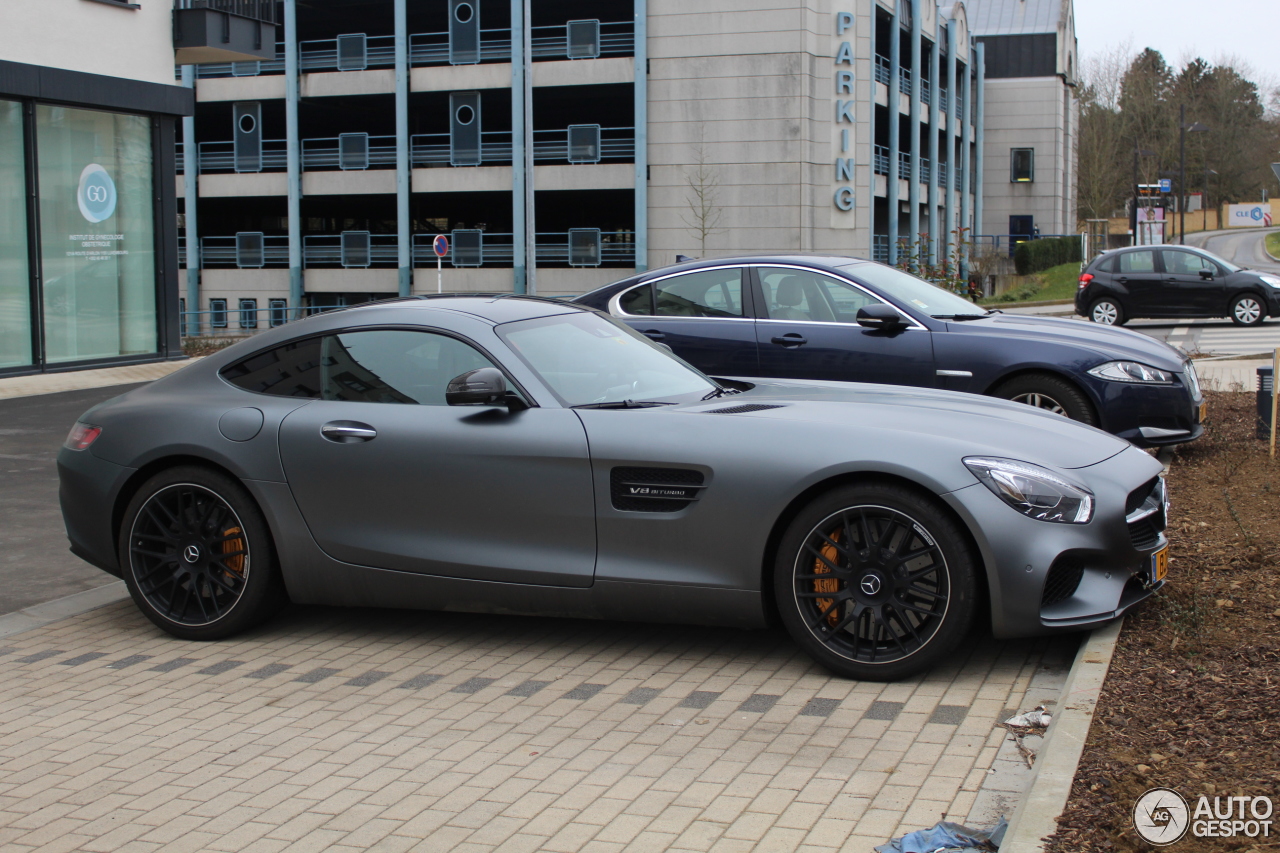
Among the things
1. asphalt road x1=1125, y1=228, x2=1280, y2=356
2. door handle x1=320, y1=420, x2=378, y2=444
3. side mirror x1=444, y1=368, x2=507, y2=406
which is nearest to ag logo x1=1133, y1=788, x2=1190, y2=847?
side mirror x1=444, y1=368, x2=507, y2=406

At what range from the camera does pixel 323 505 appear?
5414mm

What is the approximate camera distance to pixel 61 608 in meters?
6.20

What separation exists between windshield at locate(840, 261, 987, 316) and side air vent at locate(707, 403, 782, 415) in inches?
157

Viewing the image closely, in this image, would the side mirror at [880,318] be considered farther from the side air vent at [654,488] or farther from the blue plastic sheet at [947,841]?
the blue plastic sheet at [947,841]

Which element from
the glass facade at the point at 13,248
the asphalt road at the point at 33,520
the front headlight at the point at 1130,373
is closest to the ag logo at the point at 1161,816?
the asphalt road at the point at 33,520

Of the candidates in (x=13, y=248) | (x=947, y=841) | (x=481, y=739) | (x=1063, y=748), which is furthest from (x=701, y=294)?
(x=13, y=248)

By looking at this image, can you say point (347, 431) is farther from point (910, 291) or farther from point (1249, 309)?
point (1249, 309)

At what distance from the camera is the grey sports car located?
4691 mm

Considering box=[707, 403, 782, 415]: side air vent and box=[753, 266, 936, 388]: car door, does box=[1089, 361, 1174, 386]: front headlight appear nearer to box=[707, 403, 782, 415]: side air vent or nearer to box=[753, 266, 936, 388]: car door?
box=[753, 266, 936, 388]: car door

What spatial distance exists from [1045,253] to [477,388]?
179 feet

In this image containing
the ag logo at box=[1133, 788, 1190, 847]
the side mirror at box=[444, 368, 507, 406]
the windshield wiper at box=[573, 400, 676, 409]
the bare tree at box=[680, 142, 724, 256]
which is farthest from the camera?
the bare tree at box=[680, 142, 724, 256]

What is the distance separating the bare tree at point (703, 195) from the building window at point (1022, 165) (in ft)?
101

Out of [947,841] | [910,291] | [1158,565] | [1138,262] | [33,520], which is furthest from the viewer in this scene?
[1138,262]

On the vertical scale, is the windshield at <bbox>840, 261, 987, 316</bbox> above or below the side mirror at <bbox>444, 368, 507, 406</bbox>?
above
